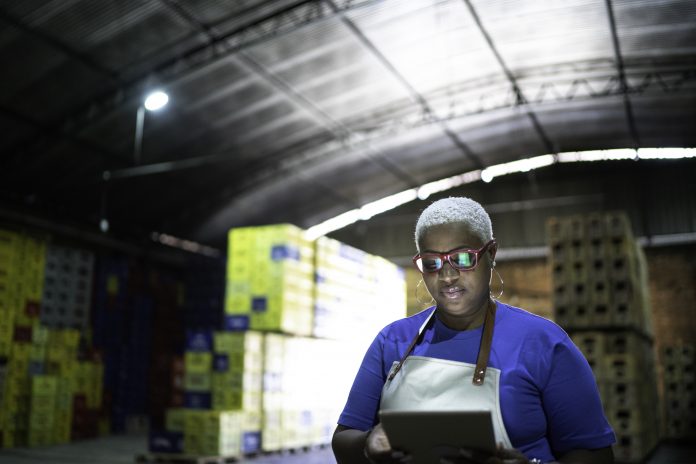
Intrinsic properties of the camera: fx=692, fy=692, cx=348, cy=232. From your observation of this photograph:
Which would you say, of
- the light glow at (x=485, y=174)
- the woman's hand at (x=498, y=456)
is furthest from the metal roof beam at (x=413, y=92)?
the woman's hand at (x=498, y=456)

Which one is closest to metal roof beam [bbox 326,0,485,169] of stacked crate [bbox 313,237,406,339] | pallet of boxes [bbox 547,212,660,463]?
stacked crate [bbox 313,237,406,339]

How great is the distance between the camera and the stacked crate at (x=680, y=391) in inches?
617

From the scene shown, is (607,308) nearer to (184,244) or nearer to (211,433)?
(211,433)

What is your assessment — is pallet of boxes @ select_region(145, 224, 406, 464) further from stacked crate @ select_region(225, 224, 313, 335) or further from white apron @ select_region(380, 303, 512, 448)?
white apron @ select_region(380, 303, 512, 448)

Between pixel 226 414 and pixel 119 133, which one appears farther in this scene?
pixel 119 133

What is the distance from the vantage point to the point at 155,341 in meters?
20.6

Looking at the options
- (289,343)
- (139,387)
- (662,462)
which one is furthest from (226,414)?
(139,387)

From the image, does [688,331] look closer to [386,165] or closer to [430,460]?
[386,165]

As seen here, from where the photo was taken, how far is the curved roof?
12.5 meters

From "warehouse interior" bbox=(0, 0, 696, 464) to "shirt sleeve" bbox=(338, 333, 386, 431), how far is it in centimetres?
900

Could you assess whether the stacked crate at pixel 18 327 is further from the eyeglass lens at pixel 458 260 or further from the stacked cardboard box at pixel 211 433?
the eyeglass lens at pixel 458 260

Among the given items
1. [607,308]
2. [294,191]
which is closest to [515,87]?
[607,308]

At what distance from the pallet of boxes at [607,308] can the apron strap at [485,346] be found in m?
8.95

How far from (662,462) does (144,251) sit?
50.0 feet
